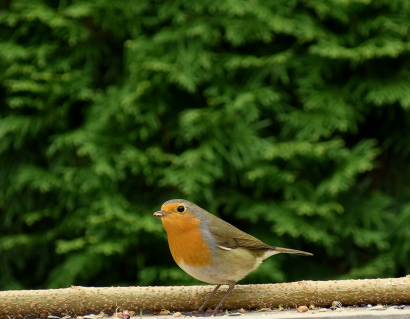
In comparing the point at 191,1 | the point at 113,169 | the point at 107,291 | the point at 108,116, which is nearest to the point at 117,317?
the point at 107,291

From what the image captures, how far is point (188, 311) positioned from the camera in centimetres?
190

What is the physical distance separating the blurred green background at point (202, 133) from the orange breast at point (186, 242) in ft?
4.20

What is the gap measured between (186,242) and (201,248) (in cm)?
6

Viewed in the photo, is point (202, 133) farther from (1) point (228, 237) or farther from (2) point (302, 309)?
(2) point (302, 309)

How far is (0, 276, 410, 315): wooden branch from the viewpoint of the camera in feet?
5.88

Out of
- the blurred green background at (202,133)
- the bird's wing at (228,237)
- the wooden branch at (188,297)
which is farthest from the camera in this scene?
the blurred green background at (202,133)

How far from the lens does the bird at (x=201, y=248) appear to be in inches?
72.8

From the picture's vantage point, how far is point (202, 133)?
3.42 metres

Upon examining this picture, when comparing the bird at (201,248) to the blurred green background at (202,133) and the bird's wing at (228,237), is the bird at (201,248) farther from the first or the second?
the blurred green background at (202,133)

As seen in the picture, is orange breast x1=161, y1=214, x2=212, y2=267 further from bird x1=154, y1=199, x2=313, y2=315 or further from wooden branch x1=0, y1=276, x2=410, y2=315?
wooden branch x1=0, y1=276, x2=410, y2=315

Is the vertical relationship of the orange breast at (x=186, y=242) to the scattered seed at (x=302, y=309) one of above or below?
above

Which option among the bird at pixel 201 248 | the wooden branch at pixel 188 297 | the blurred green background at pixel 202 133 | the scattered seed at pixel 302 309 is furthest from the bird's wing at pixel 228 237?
the blurred green background at pixel 202 133

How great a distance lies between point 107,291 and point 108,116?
186 cm

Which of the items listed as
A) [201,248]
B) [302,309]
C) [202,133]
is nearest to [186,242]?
[201,248]
